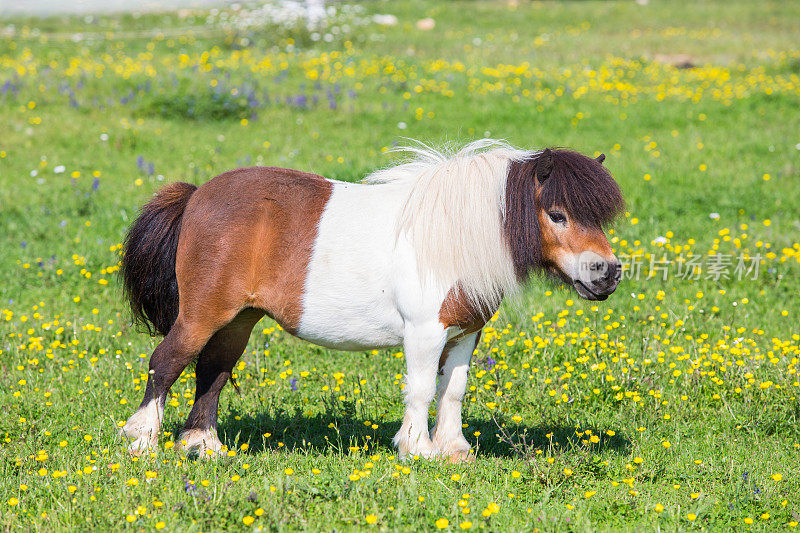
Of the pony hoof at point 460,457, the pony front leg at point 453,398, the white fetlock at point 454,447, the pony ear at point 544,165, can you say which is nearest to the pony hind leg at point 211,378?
the pony front leg at point 453,398

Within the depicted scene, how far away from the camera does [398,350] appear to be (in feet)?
22.0

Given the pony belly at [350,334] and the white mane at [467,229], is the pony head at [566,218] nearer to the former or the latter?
the white mane at [467,229]

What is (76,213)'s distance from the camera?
9.07 meters

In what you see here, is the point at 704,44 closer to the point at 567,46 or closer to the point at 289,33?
the point at 567,46

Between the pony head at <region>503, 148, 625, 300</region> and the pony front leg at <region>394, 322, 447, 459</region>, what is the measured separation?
0.62m

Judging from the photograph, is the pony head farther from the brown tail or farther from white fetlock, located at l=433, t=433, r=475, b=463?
the brown tail

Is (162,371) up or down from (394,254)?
down

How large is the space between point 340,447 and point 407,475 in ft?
2.08

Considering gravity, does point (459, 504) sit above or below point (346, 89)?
below

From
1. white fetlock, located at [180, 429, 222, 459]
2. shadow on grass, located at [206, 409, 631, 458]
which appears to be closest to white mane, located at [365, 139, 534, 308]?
shadow on grass, located at [206, 409, 631, 458]

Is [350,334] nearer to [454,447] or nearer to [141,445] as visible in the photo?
[454,447]

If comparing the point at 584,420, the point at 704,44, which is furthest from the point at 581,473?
the point at 704,44

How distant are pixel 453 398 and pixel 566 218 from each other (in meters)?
1.34

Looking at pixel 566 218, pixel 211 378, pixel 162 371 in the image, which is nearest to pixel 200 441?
pixel 211 378
